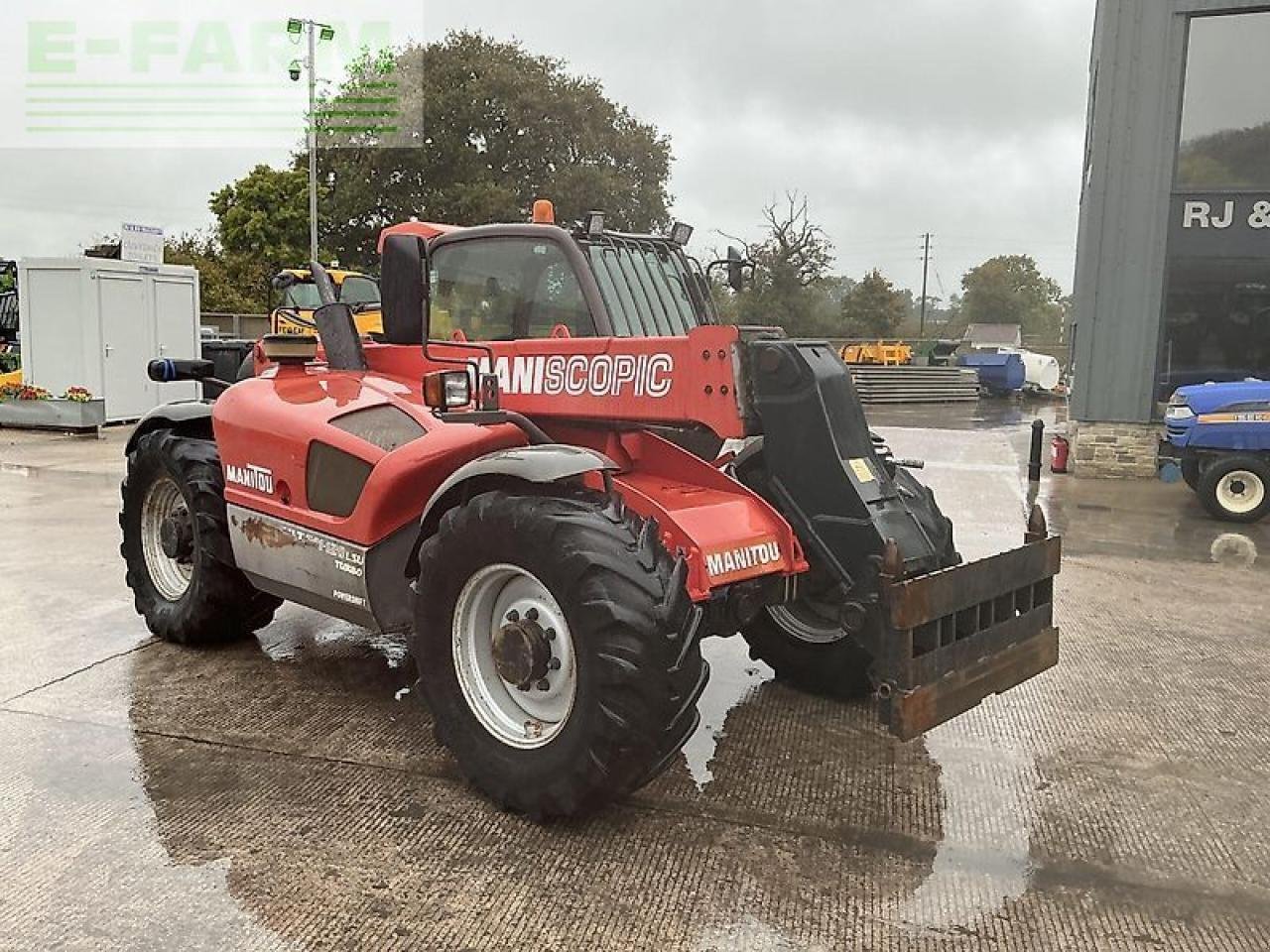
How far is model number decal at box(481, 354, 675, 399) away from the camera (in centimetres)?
404

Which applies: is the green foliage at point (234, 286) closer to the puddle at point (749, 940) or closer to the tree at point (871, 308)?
the tree at point (871, 308)

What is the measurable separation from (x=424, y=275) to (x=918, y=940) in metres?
3.00

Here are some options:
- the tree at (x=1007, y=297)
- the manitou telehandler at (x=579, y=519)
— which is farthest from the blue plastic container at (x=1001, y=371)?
the tree at (x=1007, y=297)

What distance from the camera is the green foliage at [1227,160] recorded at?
12156 mm

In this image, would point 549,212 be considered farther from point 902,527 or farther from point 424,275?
point 902,527

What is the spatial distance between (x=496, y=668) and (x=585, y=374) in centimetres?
117

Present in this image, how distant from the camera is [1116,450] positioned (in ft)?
41.8

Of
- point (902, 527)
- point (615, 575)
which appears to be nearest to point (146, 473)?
point (615, 575)

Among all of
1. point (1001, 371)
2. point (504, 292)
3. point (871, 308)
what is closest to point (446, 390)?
point (504, 292)

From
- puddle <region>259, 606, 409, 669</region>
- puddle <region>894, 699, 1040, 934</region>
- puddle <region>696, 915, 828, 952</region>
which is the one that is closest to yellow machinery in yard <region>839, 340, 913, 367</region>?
puddle <region>259, 606, 409, 669</region>

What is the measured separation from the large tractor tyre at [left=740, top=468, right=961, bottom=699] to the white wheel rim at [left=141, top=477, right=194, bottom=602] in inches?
119

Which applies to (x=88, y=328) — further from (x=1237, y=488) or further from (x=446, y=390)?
(x=1237, y=488)

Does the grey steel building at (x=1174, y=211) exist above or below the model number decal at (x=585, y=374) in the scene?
above

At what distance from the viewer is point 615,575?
3.35 metres
